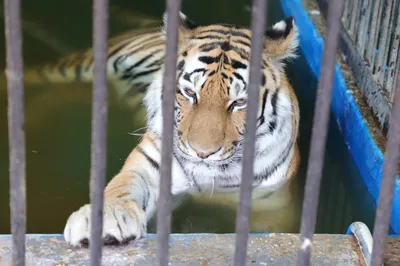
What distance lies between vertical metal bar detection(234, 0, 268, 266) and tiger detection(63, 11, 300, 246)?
1060mm

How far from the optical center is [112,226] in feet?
5.55

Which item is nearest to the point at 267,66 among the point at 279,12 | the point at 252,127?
the point at 252,127

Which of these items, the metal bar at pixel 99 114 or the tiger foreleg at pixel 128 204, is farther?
the tiger foreleg at pixel 128 204

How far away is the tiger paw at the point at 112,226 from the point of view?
5.34 ft

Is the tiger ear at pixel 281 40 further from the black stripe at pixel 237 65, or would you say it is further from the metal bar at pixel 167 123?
the metal bar at pixel 167 123

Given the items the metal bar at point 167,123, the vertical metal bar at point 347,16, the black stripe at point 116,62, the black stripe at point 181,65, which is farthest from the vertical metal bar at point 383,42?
the metal bar at point 167,123

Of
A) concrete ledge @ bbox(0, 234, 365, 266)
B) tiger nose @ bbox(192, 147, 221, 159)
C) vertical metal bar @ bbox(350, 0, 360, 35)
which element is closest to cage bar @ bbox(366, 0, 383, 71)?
vertical metal bar @ bbox(350, 0, 360, 35)

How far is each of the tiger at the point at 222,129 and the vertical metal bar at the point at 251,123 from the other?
1.06 m

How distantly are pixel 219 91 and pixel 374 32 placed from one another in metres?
1.28

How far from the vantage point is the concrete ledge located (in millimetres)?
1569

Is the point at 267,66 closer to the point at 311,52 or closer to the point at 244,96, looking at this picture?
the point at 244,96

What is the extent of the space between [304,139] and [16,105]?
8.69 ft

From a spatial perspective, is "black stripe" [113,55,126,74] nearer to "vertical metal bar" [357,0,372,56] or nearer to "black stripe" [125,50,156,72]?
"black stripe" [125,50,156,72]

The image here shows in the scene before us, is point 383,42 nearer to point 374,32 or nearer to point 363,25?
point 374,32
